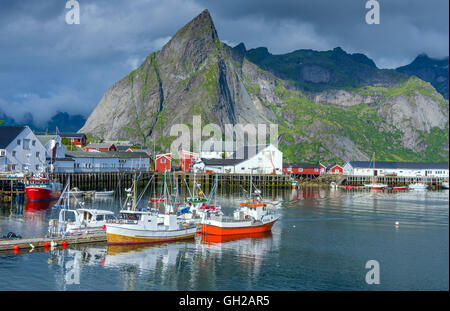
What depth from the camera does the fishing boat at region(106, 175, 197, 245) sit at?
46031 millimetres

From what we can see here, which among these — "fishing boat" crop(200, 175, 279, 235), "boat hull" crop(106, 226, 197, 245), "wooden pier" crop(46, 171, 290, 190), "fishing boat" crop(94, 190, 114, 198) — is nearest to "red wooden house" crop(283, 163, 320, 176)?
"wooden pier" crop(46, 171, 290, 190)

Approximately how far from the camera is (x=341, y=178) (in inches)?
5974

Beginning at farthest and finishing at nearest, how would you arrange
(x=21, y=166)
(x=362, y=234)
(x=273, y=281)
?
(x=21, y=166)
(x=362, y=234)
(x=273, y=281)

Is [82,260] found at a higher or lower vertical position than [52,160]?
lower

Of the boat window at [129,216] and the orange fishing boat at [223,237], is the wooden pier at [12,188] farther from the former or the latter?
the orange fishing boat at [223,237]

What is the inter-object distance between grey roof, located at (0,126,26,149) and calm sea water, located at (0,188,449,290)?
37659 millimetres

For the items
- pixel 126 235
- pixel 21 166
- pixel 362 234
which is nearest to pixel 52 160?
pixel 21 166

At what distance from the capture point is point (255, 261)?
42.4 m

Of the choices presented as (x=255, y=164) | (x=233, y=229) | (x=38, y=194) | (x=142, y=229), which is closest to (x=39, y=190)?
(x=38, y=194)

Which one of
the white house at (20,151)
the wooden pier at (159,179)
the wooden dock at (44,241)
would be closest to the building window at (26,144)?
the white house at (20,151)

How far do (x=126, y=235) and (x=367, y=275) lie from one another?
75.9 ft

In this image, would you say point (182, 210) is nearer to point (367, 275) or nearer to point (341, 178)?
point (367, 275)

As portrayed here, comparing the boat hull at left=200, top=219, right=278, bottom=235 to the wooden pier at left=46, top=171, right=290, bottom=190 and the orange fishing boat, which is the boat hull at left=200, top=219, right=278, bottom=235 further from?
the wooden pier at left=46, top=171, right=290, bottom=190
